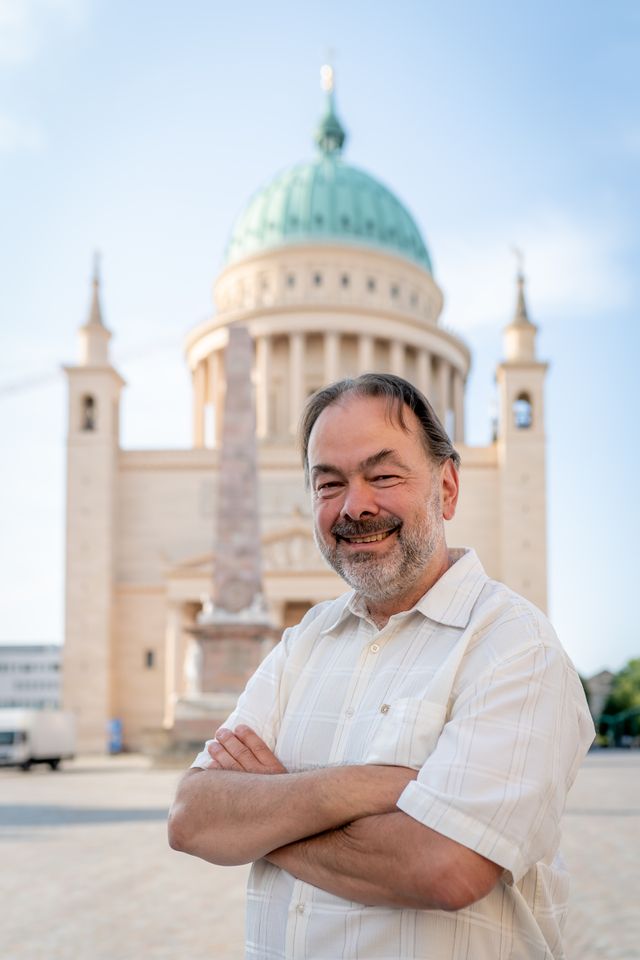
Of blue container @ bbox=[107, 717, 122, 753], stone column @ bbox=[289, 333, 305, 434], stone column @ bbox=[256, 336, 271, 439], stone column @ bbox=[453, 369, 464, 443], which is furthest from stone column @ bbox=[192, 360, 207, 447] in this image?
blue container @ bbox=[107, 717, 122, 753]

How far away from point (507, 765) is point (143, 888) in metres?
7.62

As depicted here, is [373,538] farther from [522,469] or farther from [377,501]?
[522,469]

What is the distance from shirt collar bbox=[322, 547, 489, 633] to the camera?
292 cm

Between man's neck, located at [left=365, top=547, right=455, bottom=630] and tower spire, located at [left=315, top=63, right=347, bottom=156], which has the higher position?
tower spire, located at [left=315, top=63, right=347, bottom=156]

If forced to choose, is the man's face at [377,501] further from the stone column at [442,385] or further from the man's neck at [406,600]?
the stone column at [442,385]

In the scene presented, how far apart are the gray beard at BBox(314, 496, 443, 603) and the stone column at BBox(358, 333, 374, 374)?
62.3 metres

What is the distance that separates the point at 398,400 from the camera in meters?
3.11

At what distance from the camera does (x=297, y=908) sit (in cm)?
276

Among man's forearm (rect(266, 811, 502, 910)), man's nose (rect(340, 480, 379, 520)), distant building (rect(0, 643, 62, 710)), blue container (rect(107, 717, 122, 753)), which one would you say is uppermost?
man's nose (rect(340, 480, 379, 520))

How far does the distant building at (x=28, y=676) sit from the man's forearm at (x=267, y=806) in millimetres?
129023

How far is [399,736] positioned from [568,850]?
9.86 meters

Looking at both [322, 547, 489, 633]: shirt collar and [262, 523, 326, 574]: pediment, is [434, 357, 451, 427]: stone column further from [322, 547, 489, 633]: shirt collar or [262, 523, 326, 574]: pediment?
[322, 547, 489, 633]: shirt collar

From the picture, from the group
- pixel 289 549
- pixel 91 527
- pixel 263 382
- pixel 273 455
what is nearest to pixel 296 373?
pixel 263 382

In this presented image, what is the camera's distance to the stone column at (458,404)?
69.7 meters
